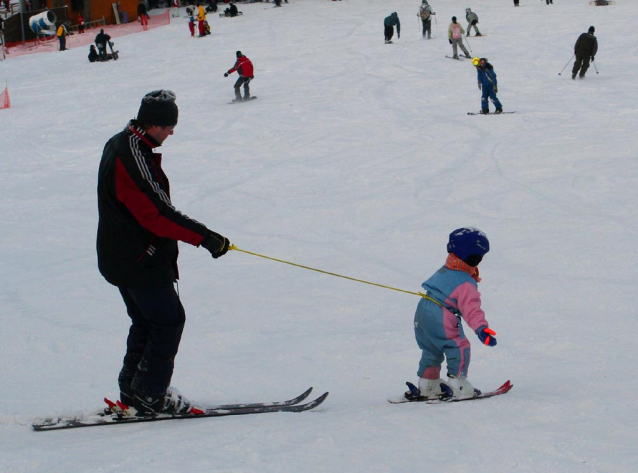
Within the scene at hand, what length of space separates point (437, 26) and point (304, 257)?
74.2 ft

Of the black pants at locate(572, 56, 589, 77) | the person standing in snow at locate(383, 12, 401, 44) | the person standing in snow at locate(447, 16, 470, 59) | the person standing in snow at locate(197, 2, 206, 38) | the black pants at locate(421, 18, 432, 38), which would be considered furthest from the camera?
the person standing in snow at locate(197, 2, 206, 38)

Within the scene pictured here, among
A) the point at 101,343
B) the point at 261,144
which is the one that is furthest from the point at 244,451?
the point at 261,144

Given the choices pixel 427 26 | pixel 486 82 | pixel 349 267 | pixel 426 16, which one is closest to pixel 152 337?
pixel 349 267

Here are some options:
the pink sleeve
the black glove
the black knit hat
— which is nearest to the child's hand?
the pink sleeve

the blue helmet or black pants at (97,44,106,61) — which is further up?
black pants at (97,44,106,61)

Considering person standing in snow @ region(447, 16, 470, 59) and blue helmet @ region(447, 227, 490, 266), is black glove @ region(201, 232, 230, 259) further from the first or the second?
person standing in snow @ region(447, 16, 470, 59)

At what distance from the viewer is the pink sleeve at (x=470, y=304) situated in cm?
377

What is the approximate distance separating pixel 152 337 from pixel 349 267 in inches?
167

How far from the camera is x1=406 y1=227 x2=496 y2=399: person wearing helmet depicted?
3.85 m

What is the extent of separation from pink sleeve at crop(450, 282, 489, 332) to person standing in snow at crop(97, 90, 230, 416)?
126cm

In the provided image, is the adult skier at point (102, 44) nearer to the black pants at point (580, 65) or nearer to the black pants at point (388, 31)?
the black pants at point (388, 31)

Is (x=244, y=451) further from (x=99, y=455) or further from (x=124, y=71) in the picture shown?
(x=124, y=71)

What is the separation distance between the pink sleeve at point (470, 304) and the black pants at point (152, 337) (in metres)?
1.43

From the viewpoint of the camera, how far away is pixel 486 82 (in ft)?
49.6
